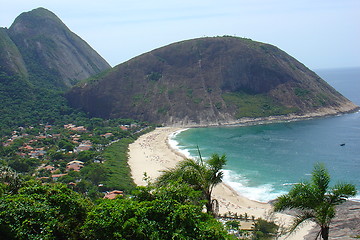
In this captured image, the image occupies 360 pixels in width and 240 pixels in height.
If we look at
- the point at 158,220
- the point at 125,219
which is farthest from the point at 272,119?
the point at 125,219

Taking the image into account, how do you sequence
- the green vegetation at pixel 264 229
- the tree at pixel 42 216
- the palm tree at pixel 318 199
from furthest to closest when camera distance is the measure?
the green vegetation at pixel 264 229
the tree at pixel 42 216
the palm tree at pixel 318 199

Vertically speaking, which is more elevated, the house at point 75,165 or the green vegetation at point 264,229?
the house at point 75,165

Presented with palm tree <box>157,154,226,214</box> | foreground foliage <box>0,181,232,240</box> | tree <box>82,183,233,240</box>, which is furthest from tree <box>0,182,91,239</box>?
palm tree <box>157,154,226,214</box>

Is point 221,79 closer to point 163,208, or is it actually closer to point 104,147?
point 104,147

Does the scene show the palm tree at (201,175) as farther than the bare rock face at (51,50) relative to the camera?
No

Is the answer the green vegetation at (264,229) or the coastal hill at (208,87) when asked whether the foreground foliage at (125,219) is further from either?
the coastal hill at (208,87)

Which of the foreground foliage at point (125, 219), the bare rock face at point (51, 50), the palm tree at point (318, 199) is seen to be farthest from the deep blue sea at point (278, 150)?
the bare rock face at point (51, 50)
